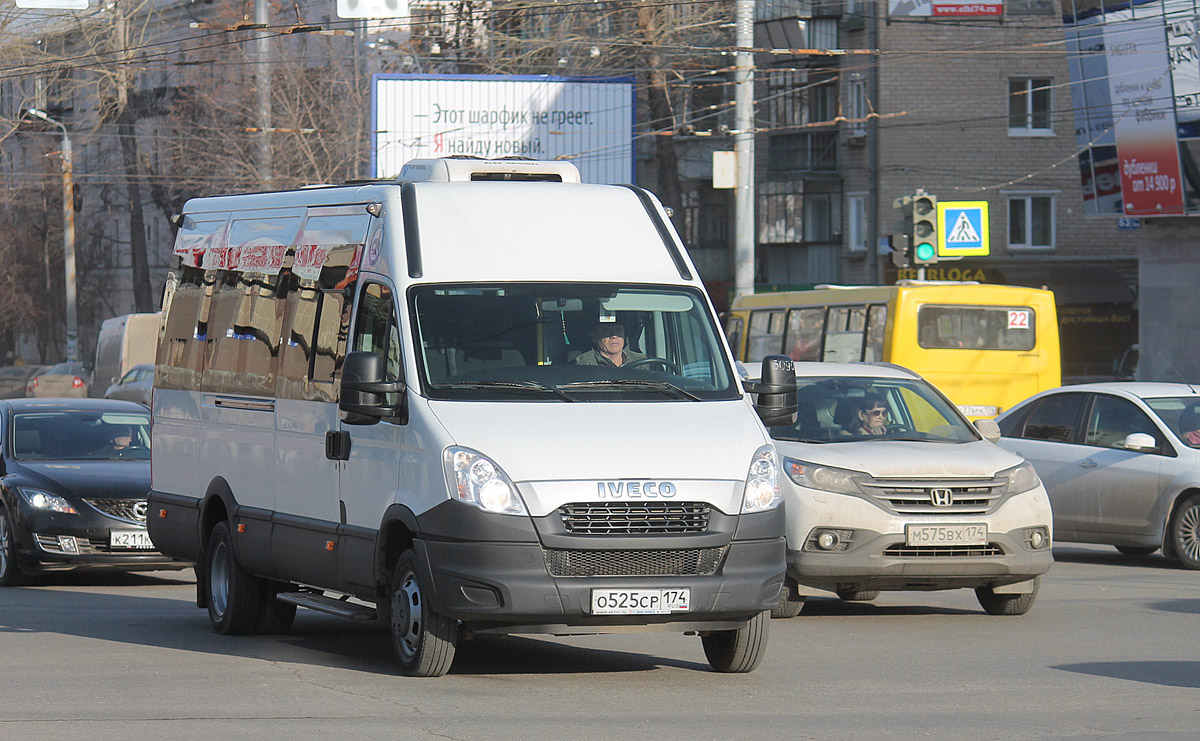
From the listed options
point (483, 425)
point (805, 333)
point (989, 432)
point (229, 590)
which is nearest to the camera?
point (483, 425)

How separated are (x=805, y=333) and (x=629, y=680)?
61.2ft

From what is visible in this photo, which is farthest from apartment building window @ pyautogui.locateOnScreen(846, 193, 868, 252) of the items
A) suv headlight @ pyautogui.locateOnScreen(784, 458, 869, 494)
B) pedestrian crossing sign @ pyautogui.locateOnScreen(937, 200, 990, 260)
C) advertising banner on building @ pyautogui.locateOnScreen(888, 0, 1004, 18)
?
suv headlight @ pyautogui.locateOnScreen(784, 458, 869, 494)

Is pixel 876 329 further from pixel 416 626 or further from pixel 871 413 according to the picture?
pixel 416 626

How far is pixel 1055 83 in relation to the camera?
52438 millimetres

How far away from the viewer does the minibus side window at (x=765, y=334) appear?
28062 mm

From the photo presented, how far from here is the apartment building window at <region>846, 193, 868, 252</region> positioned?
2127 inches

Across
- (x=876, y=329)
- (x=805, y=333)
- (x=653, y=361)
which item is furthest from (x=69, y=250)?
(x=653, y=361)

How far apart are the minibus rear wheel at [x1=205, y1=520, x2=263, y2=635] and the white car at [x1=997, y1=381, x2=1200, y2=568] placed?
773 centimetres

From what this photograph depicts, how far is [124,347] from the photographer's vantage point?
43.1m

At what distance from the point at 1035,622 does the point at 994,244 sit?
4208 cm

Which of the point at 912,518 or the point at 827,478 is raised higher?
the point at 827,478

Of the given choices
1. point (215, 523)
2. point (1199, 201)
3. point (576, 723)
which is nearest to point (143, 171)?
point (1199, 201)

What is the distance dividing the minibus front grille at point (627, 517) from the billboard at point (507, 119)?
3172 centimetres

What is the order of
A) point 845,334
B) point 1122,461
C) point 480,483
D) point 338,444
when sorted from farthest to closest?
point 845,334
point 1122,461
point 338,444
point 480,483
